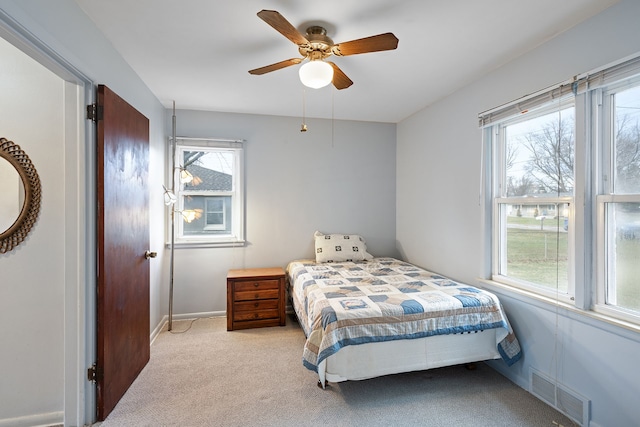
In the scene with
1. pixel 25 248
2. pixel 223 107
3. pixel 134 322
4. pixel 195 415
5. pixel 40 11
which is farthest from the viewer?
pixel 223 107

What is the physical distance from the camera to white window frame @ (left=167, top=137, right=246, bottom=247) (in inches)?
139

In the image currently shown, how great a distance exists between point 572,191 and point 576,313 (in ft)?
2.54

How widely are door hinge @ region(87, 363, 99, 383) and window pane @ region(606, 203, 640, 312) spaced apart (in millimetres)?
3115

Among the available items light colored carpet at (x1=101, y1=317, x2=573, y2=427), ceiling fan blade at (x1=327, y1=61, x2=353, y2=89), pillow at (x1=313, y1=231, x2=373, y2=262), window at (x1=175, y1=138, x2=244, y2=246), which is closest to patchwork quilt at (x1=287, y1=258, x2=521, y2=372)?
light colored carpet at (x1=101, y1=317, x2=573, y2=427)

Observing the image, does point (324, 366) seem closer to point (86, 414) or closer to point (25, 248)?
point (86, 414)

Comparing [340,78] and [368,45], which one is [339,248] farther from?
[368,45]

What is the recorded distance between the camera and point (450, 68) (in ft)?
8.04

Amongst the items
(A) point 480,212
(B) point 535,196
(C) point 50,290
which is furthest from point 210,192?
(B) point 535,196

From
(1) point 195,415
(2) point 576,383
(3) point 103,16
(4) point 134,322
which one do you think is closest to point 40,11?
(3) point 103,16

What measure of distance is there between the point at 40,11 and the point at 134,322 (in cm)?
198

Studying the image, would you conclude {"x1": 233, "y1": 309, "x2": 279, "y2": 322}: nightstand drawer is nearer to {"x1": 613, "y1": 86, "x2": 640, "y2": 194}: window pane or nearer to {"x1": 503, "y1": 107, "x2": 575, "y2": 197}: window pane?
{"x1": 503, "y1": 107, "x2": 575, "y2": 197}: window pane

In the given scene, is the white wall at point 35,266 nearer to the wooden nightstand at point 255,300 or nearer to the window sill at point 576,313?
the wooden nightstand at point 255,300

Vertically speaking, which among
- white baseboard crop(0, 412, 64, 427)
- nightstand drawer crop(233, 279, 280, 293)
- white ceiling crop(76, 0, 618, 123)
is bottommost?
white baseboard crop(0, 412, 64, 427)

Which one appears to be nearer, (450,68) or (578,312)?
(578,312)
